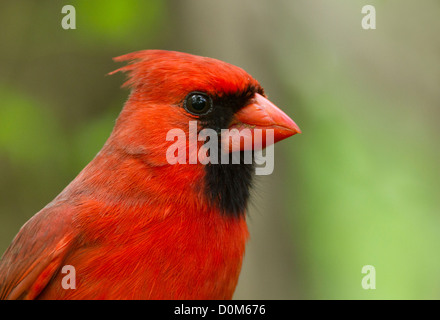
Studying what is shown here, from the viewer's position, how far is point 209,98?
219 centimetres

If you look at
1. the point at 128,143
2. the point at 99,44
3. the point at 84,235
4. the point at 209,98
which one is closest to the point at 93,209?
the point at 84,235

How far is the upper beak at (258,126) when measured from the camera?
2.23 meters

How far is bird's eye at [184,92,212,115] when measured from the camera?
2.18 metres

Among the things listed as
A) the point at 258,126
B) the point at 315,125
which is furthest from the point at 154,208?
the point at 315,125

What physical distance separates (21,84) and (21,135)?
0.60 meters

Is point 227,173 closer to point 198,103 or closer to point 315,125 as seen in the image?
point 198,103

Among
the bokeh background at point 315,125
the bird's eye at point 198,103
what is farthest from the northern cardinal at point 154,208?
the bokeh background at point 315,125

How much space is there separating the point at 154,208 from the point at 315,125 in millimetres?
1794

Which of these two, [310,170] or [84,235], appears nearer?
[84,235]

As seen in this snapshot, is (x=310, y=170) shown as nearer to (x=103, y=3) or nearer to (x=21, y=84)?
(x=103, y=3)

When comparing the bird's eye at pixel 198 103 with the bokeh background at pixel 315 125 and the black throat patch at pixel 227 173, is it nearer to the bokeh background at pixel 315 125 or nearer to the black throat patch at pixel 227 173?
the black throat patch at pixel 227 173

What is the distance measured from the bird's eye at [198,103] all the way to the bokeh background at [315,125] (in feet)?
4.37
